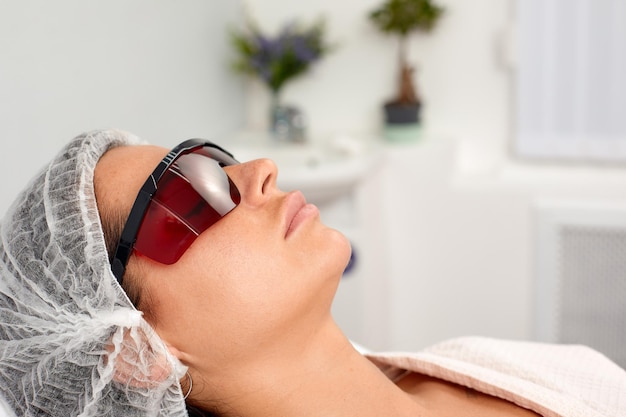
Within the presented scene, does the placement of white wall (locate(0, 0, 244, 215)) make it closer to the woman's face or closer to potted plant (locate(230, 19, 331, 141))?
potted plant (locate(230, 19, 331, 141))

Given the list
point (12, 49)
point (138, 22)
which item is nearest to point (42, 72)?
point (12, 49)

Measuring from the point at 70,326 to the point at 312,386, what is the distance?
1.38 ft

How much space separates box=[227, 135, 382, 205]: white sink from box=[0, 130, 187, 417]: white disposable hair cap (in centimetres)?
146

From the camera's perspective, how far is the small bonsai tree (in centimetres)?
305

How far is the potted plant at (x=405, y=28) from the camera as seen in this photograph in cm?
306

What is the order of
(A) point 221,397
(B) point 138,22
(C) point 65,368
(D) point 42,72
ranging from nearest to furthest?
1. (C) point 65,368
2. (A) point 221,397
3. (D) point 42,72
4. (B) point 138,22

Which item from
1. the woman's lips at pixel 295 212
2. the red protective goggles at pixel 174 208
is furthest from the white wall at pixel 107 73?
the woman's lips at pixel 295 212

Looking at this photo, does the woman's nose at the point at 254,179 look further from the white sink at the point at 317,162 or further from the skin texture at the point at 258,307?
the white sink at the point at 317,162

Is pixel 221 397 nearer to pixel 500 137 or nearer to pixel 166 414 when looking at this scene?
pixel 166 414

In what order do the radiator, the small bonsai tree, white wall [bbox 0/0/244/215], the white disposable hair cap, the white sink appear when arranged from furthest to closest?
the small bonsai tree < the radiator < the white sink < white wall [bbox 0/0/244/215] < the white disposable hair cap

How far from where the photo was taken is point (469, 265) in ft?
10.3

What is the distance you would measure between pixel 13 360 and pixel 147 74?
1430 millimetres

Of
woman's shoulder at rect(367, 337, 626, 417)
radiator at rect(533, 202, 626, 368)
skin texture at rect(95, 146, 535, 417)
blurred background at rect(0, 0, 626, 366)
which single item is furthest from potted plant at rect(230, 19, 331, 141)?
skin texture at rect(95, 146, 535, 417)

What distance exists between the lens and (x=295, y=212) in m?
1.39
